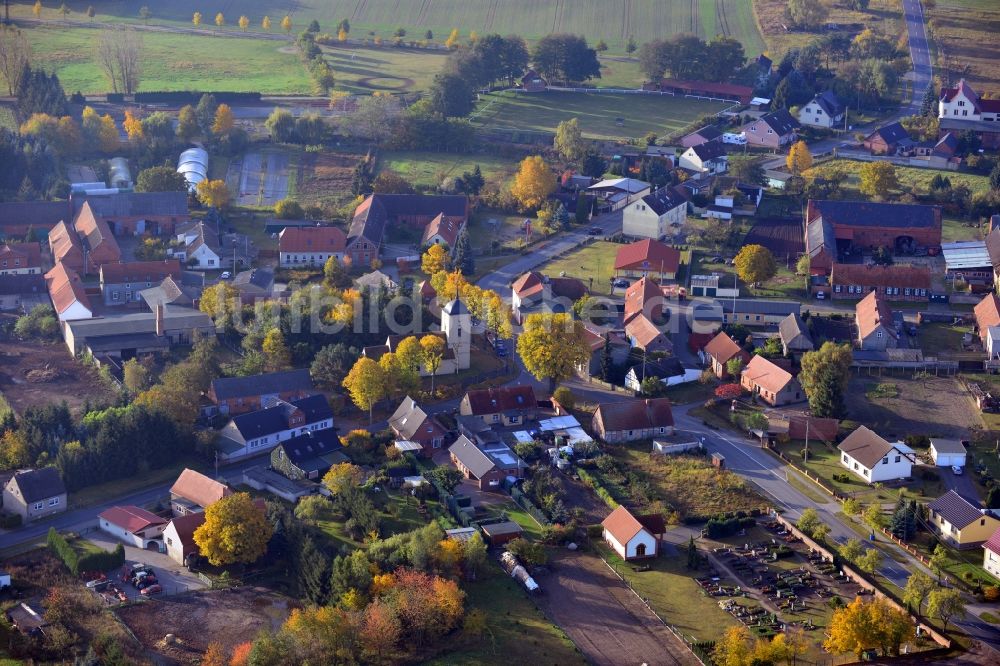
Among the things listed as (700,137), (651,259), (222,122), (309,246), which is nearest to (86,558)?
(309,246)

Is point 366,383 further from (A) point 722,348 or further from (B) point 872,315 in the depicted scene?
(B) point 872,315

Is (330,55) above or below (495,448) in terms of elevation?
above

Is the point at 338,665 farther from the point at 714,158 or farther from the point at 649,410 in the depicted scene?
the point at 714,158

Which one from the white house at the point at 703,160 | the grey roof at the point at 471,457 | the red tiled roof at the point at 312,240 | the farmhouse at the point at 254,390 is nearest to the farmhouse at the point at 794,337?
the grey roof at the point at 471,457

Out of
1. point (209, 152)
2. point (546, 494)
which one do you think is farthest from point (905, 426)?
point (209, 152)

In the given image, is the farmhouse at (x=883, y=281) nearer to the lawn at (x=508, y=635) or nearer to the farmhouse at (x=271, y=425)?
the farmhouse at (x=271, y=425)
